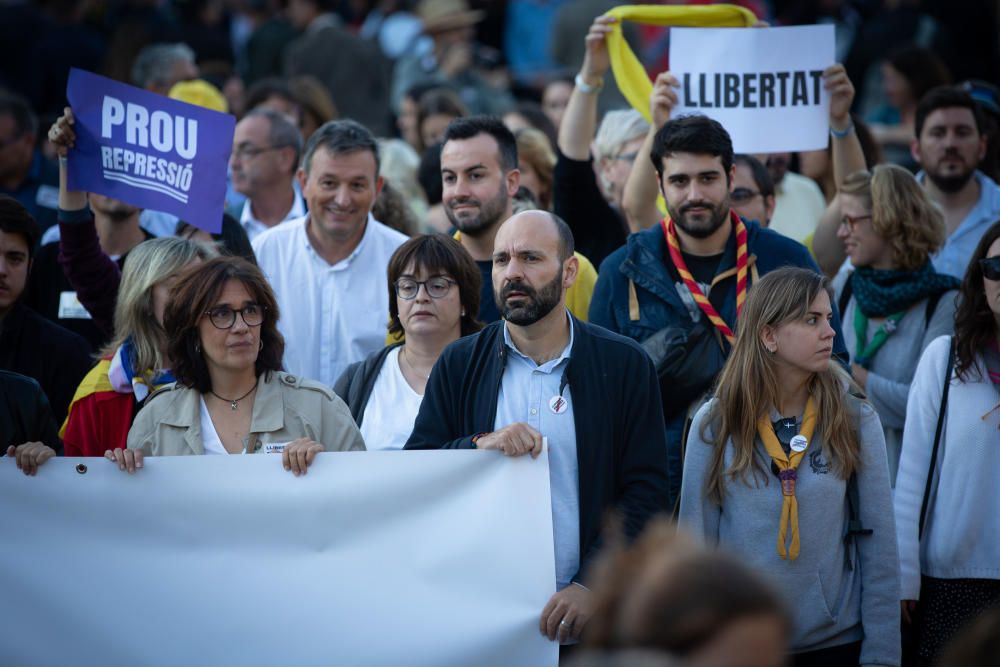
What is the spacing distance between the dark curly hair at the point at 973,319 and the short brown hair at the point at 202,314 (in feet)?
8.84

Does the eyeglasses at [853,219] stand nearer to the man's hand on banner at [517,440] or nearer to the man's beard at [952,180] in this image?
the man's beard at [952,180]

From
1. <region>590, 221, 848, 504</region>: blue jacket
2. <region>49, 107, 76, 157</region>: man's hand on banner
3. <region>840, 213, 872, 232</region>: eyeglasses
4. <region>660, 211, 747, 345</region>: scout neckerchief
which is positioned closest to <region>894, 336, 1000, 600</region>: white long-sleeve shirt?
<region>590, 221, 848, 504</region>: blue jacket

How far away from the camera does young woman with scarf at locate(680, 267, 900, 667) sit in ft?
15.7

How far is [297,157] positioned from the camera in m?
8.27

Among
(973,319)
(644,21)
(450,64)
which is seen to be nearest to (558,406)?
(973,319)

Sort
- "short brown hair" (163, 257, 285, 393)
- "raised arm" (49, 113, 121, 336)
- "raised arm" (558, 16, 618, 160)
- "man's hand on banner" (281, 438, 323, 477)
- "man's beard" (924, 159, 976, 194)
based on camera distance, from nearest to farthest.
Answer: "man's hand on banner" (281, 438, 323, 477), "short brown hair" (163, 257, 285, 393), "raised arm" (49, 113, 121, 336), "raised arm" (558, 16, 618, 160), "man's beard" (924, 159, 976, 194)

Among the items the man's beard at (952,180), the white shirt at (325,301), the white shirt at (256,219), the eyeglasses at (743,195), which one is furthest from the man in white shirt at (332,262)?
the man's beard at (952,180)

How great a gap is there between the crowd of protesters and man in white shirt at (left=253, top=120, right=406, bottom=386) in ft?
0.05

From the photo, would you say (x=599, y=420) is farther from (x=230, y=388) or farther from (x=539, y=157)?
(x=539, y=157)

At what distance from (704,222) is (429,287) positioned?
3.92ft

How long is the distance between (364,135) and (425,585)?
3.00m

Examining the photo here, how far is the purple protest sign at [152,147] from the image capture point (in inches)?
245

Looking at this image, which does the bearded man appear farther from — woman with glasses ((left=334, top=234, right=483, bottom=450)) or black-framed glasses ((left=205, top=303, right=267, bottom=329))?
black-framed glasses ((left=205, top=303, right=267, bottom=329))

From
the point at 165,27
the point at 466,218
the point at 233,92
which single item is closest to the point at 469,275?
the point at 466,218
